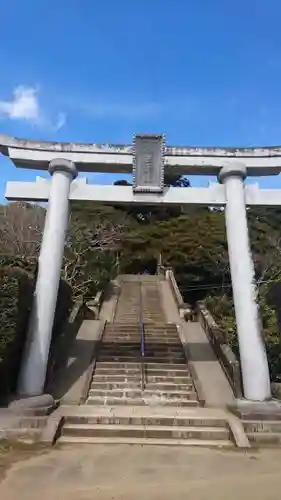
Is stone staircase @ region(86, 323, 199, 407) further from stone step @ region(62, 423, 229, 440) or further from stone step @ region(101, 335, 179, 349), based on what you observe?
stone step @ region(62, 423, 229, 440)

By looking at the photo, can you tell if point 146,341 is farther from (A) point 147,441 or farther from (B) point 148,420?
(A) point 147,441

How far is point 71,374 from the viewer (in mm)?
10992

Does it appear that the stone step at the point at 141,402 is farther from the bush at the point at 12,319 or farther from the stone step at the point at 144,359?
the stone step at the point at 144,359

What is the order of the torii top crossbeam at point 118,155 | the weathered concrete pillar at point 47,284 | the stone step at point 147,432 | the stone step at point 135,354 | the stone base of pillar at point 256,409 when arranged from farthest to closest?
the stone step at point 135,354
the torii top crossbeam at point 118,155
the weathered concrete pillar at point 47,284
the stone base of pillar at point 256,409
the stone step at point 147,432

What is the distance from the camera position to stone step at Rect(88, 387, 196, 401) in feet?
32.7

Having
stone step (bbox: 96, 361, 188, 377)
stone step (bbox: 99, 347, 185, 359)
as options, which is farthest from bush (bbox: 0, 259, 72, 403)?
stone step (bbox: 99, 347, 185, 359)

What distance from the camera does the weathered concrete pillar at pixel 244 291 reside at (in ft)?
29.1

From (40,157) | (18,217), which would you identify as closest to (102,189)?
(40,157)

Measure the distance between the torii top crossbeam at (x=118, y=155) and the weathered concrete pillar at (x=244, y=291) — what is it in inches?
14.6

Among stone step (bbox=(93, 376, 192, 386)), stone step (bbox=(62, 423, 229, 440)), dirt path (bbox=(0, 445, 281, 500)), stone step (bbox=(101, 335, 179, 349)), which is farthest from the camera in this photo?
stone step (bbox=(101, 335, 179, 349))

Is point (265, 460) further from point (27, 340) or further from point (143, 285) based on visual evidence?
point (143, 285)

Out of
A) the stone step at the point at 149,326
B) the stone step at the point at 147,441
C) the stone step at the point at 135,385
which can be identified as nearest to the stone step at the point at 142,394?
the stone step at the point at 135,385

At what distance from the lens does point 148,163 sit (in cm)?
1035

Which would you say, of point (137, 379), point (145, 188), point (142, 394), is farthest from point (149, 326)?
point (145, 188)
